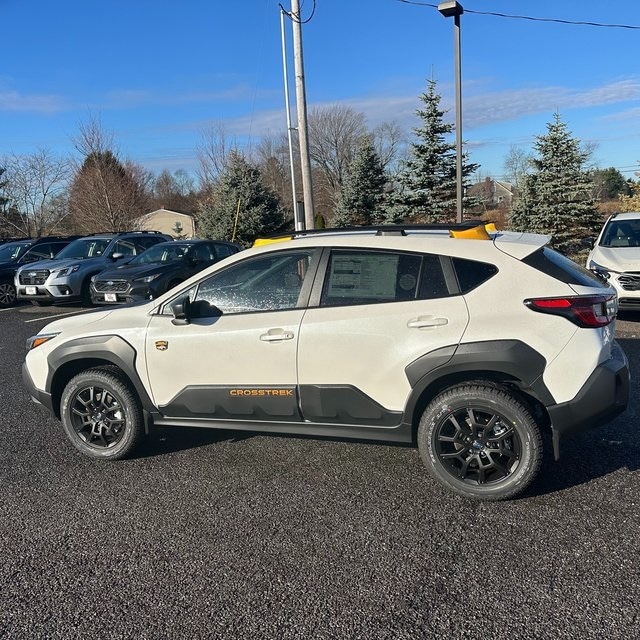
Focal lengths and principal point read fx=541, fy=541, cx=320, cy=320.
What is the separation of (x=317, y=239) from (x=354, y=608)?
230 cm

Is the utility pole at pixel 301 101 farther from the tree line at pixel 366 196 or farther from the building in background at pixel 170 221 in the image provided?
the building in background at pixel 170 221

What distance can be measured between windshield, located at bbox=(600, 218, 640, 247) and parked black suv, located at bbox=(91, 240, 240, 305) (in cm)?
780

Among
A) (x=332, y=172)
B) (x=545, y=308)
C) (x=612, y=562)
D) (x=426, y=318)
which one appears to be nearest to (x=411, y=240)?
(x=426, y=318)

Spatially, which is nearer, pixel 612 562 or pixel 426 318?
pixel 612 562

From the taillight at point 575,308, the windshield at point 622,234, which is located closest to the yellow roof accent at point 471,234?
the taillight at point 575,308

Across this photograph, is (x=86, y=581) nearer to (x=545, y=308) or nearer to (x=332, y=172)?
(x=545, y=308)

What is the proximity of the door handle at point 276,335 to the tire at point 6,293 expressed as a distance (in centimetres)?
1287

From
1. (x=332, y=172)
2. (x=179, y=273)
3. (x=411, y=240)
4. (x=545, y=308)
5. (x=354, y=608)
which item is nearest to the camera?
Answer: (x=354, y=608)

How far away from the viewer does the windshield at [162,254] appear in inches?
472

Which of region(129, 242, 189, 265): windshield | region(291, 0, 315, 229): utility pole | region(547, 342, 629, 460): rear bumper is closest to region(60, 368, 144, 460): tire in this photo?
region(547, 342, 629, 460): rear bumper

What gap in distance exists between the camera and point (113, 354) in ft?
13.1

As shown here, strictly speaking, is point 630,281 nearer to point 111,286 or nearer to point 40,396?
point 40,396

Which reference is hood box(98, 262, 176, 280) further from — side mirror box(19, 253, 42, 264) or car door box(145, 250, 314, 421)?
car door box(145, 250, 314, 421)

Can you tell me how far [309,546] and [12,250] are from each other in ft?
50.7
